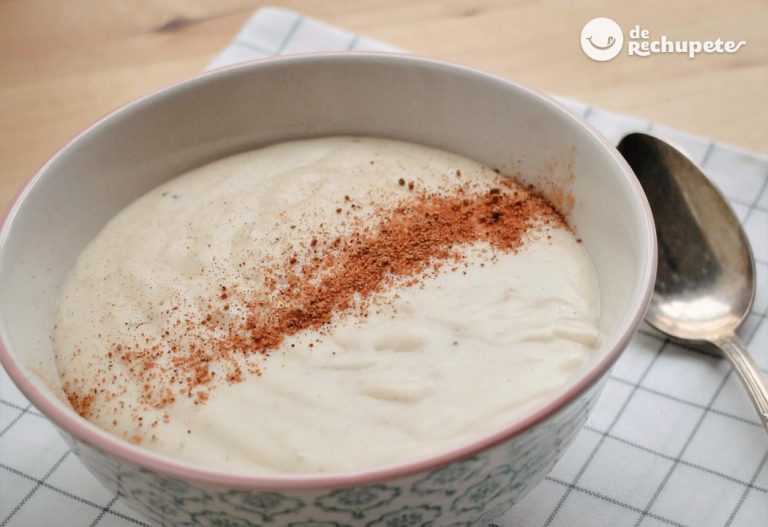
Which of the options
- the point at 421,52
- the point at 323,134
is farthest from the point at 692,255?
the point at 421,52

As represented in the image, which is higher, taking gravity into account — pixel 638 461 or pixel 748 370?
pixel 748 370

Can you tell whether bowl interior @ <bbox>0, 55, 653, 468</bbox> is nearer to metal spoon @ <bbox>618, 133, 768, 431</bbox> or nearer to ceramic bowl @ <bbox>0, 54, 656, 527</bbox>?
ceramic bowl @ <bbox>0, 54, 656, 527</bbox>

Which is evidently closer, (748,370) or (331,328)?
(331,328)

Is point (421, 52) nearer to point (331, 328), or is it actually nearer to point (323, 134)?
point (323, 134)

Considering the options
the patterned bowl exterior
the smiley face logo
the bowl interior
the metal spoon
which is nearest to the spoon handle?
the metal spoon

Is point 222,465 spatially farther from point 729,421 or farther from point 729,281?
point 729,281

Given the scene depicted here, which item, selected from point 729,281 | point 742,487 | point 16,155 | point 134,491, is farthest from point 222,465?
point 16,155
